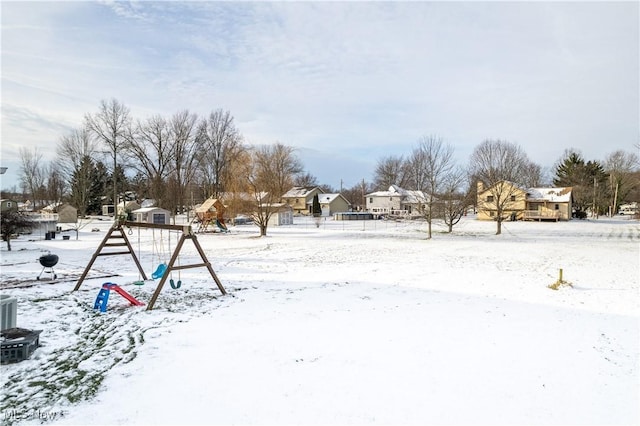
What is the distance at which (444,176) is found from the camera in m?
34.4

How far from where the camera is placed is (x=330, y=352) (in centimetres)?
629

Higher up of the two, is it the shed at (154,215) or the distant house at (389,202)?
the distant house at (389,202)

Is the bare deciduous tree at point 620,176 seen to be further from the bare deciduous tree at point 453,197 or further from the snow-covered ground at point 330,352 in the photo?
the snow-covered ground at point 330,352

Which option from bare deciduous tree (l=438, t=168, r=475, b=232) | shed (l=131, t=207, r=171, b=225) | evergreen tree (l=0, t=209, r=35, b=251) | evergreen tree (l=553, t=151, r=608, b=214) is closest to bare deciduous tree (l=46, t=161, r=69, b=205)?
shed (l=131, t=207, r=171, b=225)

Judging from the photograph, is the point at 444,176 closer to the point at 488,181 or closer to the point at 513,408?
the point at 488,181

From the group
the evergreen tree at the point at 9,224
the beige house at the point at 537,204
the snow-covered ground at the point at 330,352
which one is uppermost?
the beige house at the point at 537,204

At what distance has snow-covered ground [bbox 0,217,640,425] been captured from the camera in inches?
181

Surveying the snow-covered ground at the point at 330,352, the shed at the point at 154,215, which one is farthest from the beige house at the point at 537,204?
the snow-covered ground at the point at 330,352

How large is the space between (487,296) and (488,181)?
35468mm

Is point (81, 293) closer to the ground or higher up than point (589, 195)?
closer to the ground

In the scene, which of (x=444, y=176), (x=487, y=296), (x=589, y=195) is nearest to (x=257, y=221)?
(x=444, y=176)

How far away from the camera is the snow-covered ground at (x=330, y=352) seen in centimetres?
459

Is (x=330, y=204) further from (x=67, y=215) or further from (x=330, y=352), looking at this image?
(x=330, y=352)

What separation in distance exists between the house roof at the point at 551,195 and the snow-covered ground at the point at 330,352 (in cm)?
4394
